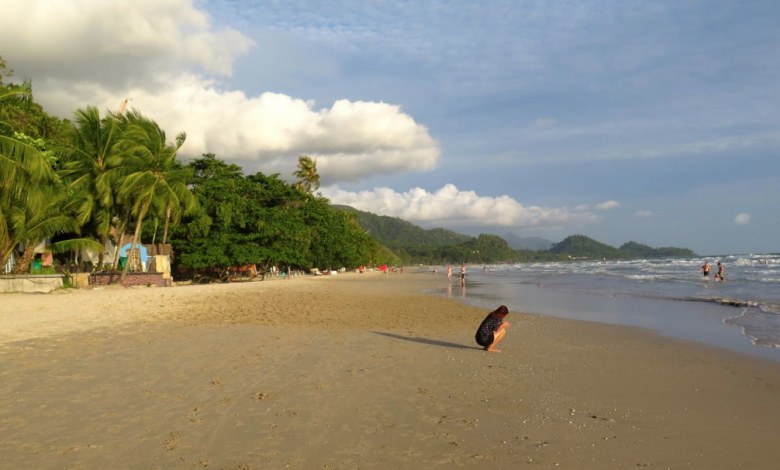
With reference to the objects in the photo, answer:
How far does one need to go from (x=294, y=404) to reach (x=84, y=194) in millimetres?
24248

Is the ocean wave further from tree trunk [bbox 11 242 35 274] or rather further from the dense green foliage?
the dense green foliage

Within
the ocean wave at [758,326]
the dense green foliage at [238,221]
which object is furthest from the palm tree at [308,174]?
the ocean wave at [758,326]

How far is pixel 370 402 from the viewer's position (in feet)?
17.7

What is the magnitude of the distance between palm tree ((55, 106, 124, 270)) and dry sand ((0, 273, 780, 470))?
16.3 meters

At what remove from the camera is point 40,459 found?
12.5 ft

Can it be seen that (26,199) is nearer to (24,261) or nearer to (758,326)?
(24,261)

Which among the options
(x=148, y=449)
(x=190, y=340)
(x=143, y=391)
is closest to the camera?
(x=148, y=449)

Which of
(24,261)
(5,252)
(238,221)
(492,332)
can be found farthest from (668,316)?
(238,221)

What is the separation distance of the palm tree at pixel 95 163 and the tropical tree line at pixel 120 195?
0.17ft

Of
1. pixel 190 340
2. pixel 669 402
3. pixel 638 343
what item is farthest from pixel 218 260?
pixel 669 402

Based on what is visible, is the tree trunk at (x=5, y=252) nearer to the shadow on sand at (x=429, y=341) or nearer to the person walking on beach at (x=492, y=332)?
the shadow on sand at (x=429, y=341)

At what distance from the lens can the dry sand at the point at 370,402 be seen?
3.97m

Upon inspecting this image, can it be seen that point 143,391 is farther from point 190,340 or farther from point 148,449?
point 190,340

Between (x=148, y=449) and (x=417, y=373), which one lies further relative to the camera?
(x=417, y=373)
